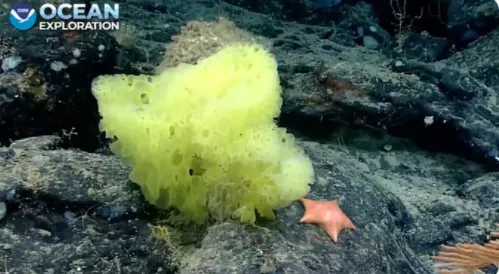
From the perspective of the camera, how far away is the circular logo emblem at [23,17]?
2.99 metres

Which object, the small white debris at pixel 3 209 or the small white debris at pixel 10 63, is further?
the small white debris at pixel 10 63

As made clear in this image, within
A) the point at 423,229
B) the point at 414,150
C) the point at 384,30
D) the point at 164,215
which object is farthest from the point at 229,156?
the point at 384,30

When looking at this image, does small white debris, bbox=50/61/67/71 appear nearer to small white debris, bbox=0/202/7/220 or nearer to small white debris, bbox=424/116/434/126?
small white debris, bbox=0/202/7/220

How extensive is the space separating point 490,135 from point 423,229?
1.07m

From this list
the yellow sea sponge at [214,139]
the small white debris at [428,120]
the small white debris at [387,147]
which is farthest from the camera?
the small white debris at [387,147]

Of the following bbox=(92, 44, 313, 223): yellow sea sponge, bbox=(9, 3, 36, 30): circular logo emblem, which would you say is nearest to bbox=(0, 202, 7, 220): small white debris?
bbox=(92, 44, 313, 223): yellow sea sponge

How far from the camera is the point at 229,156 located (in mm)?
1988

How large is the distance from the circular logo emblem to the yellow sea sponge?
1100mm

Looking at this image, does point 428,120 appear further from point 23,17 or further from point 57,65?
point 23,17

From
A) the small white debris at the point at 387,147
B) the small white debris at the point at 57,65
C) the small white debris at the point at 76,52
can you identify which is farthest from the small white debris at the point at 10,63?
the small white debris at the point at 387,147

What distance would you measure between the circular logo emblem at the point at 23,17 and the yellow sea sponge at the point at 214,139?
110cm

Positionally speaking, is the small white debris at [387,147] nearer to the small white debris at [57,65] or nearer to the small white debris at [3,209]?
the small white debris at [57,65]

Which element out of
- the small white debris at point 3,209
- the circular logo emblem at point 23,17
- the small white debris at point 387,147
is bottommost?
the small white debris at point 387,147

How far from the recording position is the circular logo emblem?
2.99 meters
